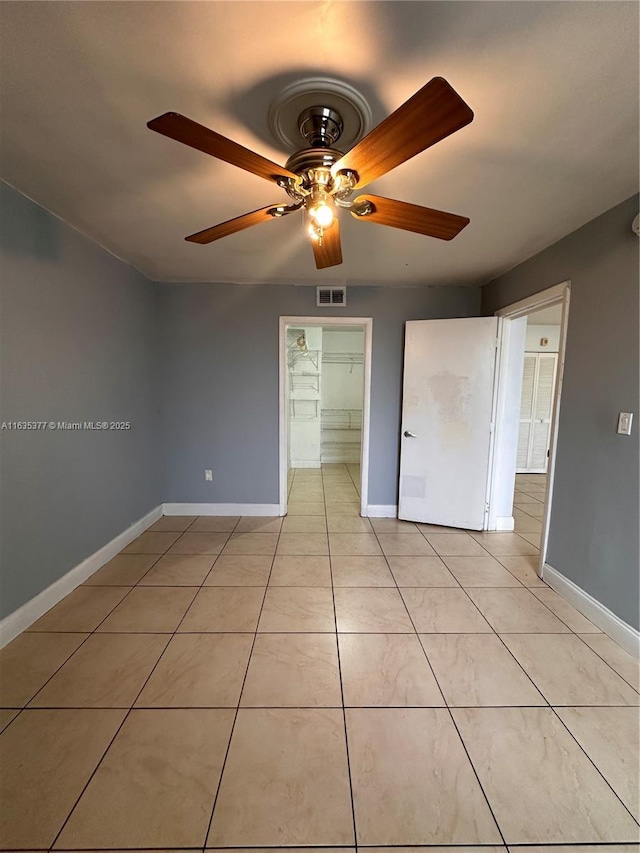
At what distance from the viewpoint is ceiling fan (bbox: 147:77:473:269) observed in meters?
0.86

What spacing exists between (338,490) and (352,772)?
3264 mm

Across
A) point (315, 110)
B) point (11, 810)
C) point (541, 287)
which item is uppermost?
point (315, 110)

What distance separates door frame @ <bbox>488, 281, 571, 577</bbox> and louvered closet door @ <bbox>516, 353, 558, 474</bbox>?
2498 millimetres

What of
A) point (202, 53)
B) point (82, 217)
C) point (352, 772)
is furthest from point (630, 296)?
point (82, 217)

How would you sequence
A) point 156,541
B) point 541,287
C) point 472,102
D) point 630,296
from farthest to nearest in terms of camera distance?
point 156,541
point 541,287
point 630,296
point 472,102

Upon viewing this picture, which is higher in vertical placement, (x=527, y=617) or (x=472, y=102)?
(x=472, y=102)

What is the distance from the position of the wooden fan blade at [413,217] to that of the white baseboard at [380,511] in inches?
103

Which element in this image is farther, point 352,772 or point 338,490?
point 338,490

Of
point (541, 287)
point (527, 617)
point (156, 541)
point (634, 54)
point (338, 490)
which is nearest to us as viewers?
point (634, 54)

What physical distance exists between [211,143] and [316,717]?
6.87 ft

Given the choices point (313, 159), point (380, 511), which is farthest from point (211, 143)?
point (380, 511)

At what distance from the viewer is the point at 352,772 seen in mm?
1166

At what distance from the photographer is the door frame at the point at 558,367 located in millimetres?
2232

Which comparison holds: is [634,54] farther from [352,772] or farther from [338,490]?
[338,490]
